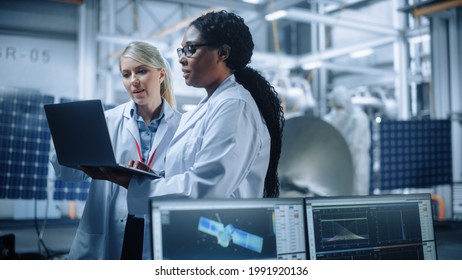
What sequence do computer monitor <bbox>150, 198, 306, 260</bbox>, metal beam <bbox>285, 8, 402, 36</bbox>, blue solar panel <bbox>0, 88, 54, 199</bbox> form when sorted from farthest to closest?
metal beam <bbox>285, 8, 402, 36</bbox> < blue solar panel <bbox>0, 88, 54, 199</bbox> < computer monitor <bbox>150, 198, 306, 260</bbox>

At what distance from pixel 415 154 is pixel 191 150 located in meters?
3.01

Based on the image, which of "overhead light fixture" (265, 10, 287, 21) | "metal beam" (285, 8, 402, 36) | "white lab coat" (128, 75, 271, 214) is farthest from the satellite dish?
"metal beam" (285, 8, 402, 36)

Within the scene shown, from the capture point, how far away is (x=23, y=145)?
285cm

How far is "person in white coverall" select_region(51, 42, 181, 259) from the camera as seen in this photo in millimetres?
1453

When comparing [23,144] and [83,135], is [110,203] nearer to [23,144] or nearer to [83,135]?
[83,135]

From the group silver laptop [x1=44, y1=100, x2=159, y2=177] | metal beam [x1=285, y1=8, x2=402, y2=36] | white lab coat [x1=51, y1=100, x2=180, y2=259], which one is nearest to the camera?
silver laptop [x1=44, y1=100, x2=159, y2=177]

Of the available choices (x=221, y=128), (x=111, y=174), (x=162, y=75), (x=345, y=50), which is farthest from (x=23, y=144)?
(x=345, y=50)

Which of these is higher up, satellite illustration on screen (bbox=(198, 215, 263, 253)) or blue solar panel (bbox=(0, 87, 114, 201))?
blue solar panel (bbox=(0, 87, 114, 201))

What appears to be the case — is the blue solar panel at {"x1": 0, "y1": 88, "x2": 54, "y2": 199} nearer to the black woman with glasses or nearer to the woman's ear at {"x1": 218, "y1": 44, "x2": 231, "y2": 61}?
the black woman with glasses

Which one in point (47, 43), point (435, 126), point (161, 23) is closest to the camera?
point (47, 43)
